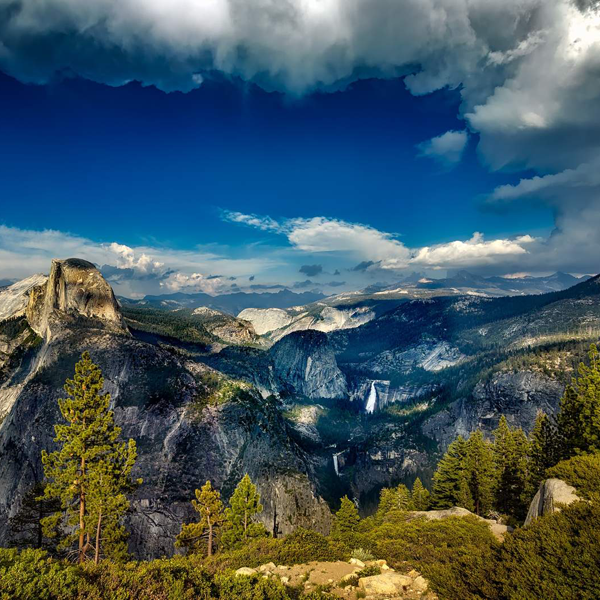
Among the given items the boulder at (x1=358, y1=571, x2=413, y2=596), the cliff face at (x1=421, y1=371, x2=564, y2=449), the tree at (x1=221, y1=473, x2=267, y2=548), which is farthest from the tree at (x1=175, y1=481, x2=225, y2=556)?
the cliff face at (x1=421, y1=371, x2=564, y2=449)

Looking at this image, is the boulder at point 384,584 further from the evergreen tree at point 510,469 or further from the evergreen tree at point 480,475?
the evergreen tree at point 480,475

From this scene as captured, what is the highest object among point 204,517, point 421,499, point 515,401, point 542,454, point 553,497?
point 553,497

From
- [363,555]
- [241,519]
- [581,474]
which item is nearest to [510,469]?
[581,474]

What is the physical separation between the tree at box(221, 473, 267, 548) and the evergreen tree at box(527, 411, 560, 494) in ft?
120

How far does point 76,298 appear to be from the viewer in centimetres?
10756


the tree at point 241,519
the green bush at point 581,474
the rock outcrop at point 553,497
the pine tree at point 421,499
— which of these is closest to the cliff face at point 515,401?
the pine tree at point 421,499

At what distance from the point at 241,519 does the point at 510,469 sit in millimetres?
44031

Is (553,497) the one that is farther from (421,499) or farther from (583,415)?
(421,499)

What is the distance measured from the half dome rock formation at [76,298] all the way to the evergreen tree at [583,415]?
11810cm

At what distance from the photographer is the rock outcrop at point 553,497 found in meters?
17.8

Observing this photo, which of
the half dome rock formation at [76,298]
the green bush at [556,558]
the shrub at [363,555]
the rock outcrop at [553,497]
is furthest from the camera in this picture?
the half dome rock formation at [76,298]

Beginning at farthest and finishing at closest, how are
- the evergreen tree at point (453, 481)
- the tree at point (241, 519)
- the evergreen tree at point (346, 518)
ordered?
the evergreen tree at point (346, 518), the evergreen tree at point (453, 481), the tree at point (241, 519)

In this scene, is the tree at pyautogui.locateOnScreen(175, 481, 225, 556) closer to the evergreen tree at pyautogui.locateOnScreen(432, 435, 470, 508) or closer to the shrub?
the shrub

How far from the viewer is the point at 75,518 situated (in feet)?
93.8
